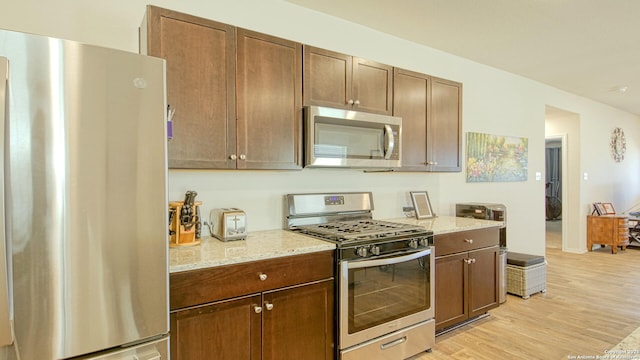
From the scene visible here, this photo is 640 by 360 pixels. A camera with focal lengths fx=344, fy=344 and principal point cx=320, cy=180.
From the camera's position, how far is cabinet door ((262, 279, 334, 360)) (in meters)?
1.78

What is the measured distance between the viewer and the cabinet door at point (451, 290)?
2.59 m

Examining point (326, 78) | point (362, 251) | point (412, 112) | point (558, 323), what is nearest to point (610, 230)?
point (558, 323)

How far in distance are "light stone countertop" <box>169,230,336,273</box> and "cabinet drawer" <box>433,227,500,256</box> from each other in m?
1.03

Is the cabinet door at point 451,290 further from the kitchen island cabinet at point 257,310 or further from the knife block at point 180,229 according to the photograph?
the knife block at point 180,229

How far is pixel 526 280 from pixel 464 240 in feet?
4.46

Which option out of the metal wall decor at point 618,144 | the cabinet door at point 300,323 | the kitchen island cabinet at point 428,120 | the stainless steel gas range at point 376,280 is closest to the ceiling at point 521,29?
the kitchen island cabinet at point 428,120

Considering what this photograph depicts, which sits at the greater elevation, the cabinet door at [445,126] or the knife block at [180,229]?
the cabinet door at [445,126]

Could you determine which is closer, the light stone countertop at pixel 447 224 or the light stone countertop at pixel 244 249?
the light stone countertop at pixel 244 249

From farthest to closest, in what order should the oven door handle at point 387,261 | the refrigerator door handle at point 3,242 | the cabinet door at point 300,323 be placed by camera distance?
the oven door handle at point 387,261, the cabinet door at point 300,323, the refrigerator door handle at point 3,242

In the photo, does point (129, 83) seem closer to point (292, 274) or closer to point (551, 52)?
point (292, 274)

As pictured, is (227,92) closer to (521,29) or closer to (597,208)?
(521,29)

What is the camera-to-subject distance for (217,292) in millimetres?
1618

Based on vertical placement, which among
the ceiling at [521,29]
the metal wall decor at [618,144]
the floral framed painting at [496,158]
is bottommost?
the floral framed painting at [496,158]

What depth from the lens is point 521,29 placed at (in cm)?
304
